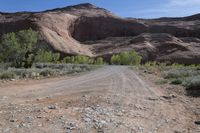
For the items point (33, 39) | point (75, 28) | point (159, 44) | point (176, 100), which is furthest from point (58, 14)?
point (176, 100)

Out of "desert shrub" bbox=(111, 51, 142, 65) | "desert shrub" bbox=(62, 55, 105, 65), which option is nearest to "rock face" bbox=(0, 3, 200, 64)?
"desert shrub" bbox=(62, 55, 105, 65)

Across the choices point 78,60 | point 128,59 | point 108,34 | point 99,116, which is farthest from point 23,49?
point 108,34

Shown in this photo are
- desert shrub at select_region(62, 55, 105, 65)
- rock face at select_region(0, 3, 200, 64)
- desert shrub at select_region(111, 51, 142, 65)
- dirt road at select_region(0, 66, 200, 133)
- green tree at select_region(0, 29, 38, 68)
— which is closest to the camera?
dirt road at select_region(0, 66, 200, 133)

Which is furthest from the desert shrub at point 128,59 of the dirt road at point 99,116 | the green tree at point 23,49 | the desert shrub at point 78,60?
the dirt road at point 99,116

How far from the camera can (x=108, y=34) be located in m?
173

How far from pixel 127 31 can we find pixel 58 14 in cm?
3098

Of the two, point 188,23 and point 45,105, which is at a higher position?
point 188,23

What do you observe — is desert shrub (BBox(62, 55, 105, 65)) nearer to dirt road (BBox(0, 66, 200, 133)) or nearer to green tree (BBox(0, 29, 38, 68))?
green tree (BBox(0, 29, 38, 68))

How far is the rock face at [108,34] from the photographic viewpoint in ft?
461

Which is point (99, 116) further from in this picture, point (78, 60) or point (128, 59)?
point (128, 59)

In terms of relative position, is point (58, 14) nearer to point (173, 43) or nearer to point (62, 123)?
point (173, 43)

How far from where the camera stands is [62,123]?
1106 centimetres

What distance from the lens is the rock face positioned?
140 metres

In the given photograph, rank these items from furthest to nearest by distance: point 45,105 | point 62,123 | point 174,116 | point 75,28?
point 75,28 → point 45,105 → point 174,116 → point 62,123
